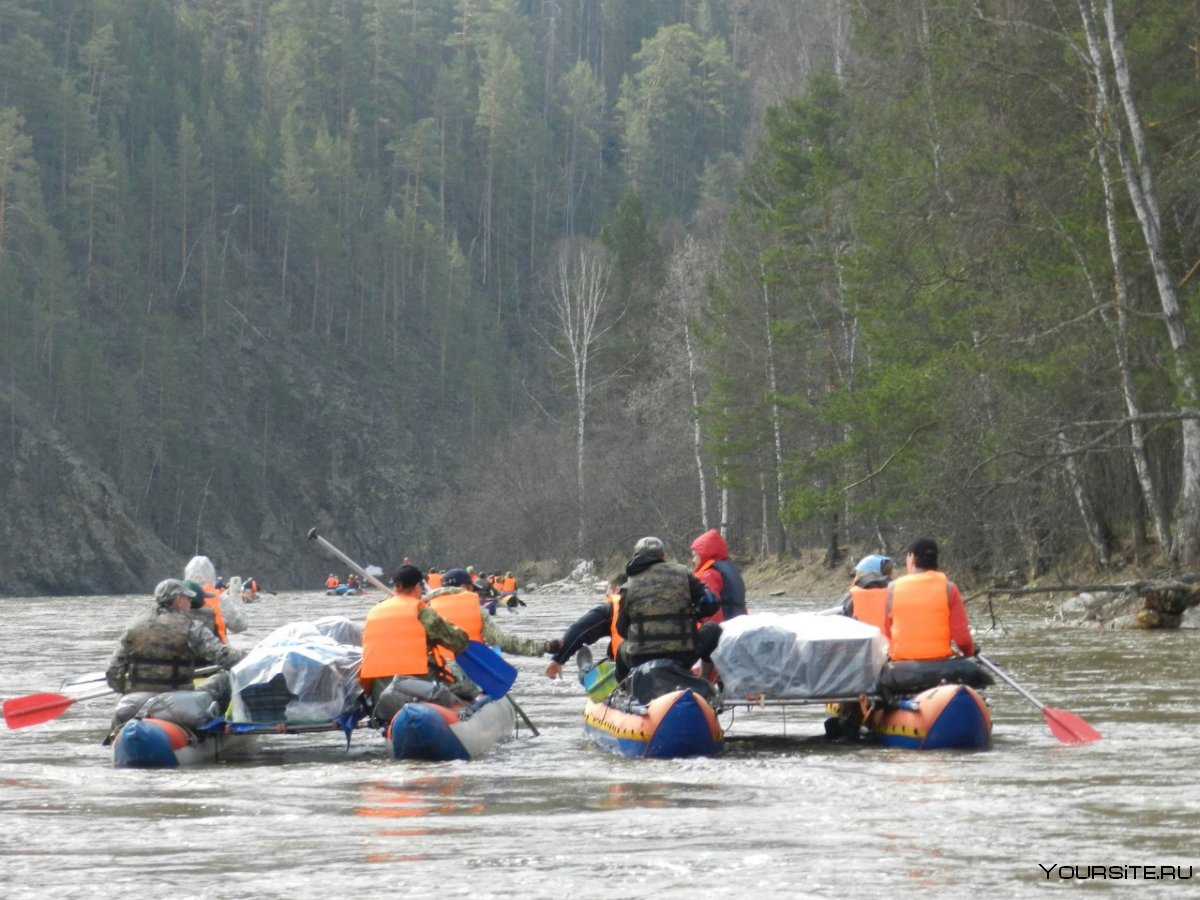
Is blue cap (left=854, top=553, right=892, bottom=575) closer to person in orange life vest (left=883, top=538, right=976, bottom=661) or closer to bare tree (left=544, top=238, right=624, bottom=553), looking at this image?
person in orange life vest (left=883, top=538, right=976, bottom=661)

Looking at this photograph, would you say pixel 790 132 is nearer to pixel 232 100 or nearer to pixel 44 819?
pixel 44 819

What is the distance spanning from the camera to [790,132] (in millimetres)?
50281

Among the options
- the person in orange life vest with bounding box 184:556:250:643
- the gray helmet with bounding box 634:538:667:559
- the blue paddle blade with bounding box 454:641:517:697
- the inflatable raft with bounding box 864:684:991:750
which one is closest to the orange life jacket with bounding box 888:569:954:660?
the inflatable raft with bounding box 864:684:991:750

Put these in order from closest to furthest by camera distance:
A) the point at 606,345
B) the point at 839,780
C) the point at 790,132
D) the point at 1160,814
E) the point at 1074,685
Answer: the point at 1160,814
the point at 839,780
the point at 1074,685
the point at 790,132
the point at 606,345

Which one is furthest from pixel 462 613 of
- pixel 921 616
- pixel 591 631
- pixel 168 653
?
pixel 921 616

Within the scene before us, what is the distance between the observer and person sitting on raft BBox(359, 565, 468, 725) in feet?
47.3

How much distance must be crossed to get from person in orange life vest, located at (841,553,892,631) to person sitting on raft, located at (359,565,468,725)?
336 cm

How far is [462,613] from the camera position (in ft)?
52.4

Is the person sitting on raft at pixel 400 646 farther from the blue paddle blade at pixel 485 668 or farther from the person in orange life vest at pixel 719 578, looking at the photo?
the person in orange life vest at pixel 719 578

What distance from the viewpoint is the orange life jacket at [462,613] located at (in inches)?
→ 629

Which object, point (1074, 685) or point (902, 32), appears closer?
point (1074, 685)

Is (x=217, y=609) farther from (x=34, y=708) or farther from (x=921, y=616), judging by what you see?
(x=921, y=616)

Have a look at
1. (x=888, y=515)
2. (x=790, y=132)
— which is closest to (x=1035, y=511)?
(x=888, y=515)

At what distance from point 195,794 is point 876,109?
28.9 meters
